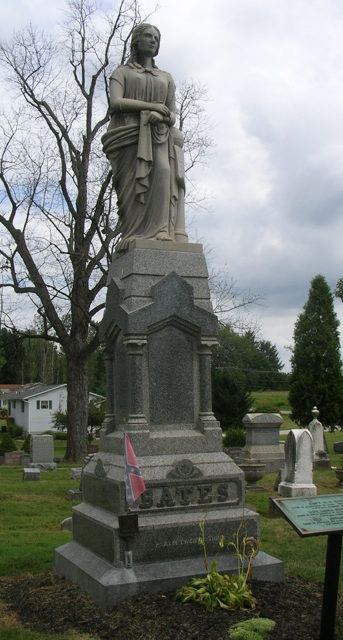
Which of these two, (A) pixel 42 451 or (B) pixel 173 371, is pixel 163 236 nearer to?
(B) pixel 173 371

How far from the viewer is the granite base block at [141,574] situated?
5664mm

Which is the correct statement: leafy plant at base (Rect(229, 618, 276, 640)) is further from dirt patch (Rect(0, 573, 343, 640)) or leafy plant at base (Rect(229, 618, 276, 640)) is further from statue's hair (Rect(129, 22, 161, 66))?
statue's hair (Rect(129, 22, 161, 66))

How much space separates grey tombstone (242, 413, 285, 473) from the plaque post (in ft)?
47.9

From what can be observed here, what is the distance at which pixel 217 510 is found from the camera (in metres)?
6.44

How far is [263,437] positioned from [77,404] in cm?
719

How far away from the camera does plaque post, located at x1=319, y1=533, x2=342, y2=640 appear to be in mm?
4848

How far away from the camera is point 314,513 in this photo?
504 centimetres

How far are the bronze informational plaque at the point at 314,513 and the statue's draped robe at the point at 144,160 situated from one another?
10.4 feet

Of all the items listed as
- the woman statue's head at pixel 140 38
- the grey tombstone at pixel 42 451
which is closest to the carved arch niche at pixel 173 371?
the woman statue's head at pixel 140 38

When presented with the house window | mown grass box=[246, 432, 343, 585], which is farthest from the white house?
mown grass box=[246, 432, 343, 585]

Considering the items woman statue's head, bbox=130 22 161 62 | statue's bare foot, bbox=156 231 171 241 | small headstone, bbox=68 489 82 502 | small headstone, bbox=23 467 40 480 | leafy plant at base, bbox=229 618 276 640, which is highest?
woman statue's head, bbox=130 22 161 62

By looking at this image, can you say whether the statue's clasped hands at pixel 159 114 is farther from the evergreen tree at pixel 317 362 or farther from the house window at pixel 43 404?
the house window at pixel 43 404

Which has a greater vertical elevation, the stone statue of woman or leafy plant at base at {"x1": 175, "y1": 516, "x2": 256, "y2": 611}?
Answer: the stone statue of woman

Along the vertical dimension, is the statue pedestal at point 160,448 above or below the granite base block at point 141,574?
above
